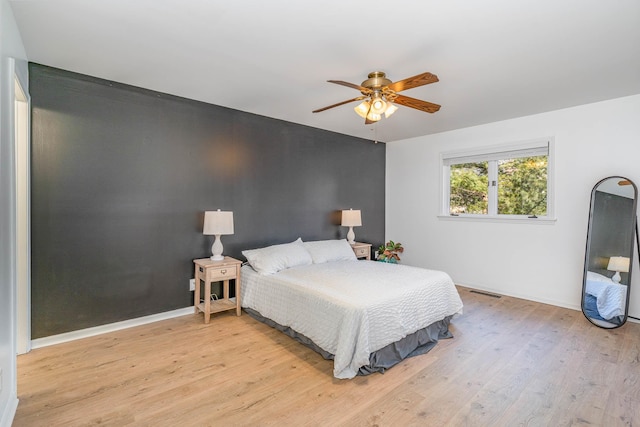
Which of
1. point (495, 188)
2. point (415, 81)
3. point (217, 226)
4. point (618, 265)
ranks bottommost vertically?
point (618, 265)

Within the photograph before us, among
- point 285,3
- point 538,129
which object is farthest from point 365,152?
point 285,3

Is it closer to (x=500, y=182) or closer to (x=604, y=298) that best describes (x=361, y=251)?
(x=500, y=182)

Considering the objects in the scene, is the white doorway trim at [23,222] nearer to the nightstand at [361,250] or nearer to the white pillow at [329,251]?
the white pillow at [329,251]

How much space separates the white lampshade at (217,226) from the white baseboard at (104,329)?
0.71m

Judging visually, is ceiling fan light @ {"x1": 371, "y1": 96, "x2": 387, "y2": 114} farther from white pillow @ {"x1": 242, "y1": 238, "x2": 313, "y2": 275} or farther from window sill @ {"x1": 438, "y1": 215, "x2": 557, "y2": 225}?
window sill @ {"x1": 438, "y1": 215, "x2": 557, "y2": 225}

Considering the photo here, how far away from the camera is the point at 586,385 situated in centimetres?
213

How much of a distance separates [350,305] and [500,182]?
3326 mm

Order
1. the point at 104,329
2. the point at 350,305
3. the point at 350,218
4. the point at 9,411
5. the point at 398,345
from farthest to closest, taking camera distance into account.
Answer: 1. the point at 350,218
2. the point at 104,329
3. the point at 398,345
4. the point at 350,305
5. the point at 9,411

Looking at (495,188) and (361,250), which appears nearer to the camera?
(495,188)

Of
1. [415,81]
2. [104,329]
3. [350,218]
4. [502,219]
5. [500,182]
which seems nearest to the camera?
[415,81]

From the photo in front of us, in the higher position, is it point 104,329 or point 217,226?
point 217,226

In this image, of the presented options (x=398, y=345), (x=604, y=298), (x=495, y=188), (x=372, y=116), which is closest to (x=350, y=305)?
(x=398, y=345)

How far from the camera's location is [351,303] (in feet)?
7.66

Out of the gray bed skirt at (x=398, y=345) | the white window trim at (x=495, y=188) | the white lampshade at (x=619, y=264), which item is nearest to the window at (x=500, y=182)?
the white window trim at (x=495, y=188)
